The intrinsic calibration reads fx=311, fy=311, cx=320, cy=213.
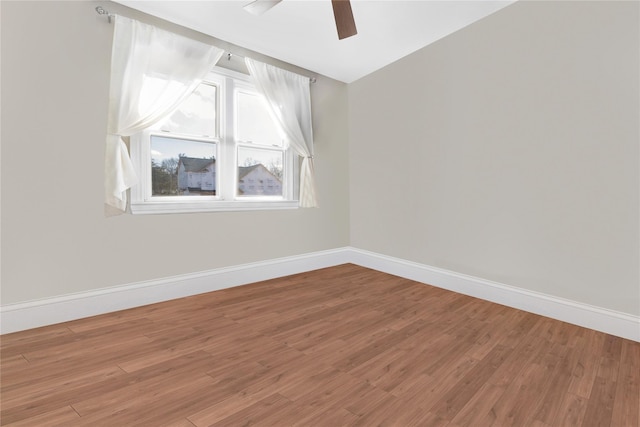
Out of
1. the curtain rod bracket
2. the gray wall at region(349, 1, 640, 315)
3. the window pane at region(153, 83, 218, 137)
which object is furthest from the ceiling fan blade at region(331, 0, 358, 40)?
the curtain rod bracket

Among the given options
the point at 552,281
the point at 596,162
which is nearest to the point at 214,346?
the point at 552,281

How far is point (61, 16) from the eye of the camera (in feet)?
7.68

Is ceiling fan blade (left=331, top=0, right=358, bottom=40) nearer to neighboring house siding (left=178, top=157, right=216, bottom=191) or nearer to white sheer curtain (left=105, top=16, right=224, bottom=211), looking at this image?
white sheer curtain (left=105, top=16, right=224, bottom=211)

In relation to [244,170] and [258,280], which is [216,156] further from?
[258,280]

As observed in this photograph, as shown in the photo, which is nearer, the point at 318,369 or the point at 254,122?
the point at 318,369

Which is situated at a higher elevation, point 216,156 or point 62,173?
point 216,156

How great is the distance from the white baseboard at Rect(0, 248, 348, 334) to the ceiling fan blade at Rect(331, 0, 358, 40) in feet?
7.94

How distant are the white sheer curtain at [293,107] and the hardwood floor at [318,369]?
1652 millimetres

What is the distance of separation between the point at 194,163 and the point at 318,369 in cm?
229

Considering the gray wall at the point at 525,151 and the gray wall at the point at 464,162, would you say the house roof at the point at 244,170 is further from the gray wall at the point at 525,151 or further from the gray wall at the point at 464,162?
the gray wall at the point at 525,151

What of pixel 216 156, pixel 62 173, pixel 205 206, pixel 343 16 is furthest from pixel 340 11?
pixel 62 173

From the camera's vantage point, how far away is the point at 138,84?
8.51 feet

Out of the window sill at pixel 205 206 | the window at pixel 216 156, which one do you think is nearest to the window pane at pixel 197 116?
the window at pixel 216 156

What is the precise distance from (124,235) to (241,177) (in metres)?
1.28
